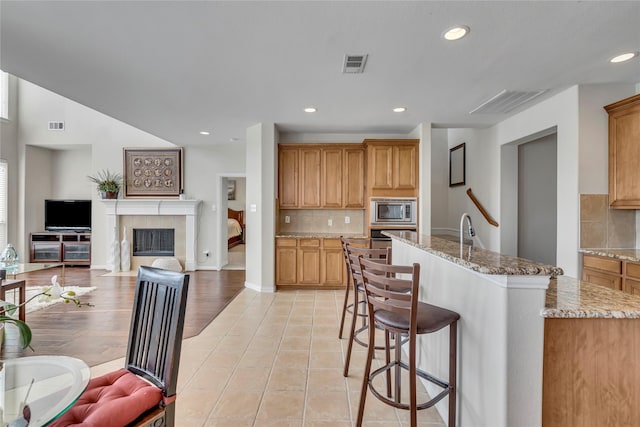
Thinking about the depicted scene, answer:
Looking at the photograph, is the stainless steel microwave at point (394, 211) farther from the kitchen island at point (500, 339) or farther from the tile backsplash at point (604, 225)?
the kitchen island at point (500, 339)

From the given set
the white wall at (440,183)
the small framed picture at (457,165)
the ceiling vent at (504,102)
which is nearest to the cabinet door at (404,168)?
the ceiling vent at (504,102)

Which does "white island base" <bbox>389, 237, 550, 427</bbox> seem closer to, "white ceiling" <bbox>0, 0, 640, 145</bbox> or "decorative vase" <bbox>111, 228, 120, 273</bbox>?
"white ceiling" <bbox>0, 0, 640, 145</bbox>

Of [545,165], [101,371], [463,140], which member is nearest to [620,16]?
[545,165]

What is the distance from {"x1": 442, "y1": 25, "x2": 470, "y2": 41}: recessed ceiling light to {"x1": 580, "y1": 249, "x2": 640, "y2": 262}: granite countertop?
2366 millimetres

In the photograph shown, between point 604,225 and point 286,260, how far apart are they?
3.95 metres

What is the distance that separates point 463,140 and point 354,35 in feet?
14.1

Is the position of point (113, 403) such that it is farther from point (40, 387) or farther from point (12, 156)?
point (12, 156)

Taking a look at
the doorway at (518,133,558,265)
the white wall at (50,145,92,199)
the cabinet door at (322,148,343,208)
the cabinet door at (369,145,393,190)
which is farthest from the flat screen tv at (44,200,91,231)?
the doorway at (518,133,558,265)

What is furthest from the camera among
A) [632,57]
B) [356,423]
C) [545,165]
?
[545,165]

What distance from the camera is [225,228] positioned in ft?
21.4

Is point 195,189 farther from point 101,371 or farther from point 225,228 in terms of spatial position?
point 101,371

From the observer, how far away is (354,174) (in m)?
4.99

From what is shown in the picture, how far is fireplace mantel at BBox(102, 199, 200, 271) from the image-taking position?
6.21 metres

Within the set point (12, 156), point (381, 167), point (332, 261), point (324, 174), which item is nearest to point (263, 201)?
point (324, 174)
